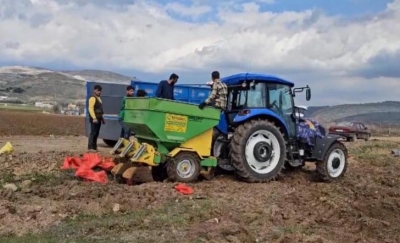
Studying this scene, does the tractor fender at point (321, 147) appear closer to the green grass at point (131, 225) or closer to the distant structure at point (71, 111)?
the green grass at point (131, 225)

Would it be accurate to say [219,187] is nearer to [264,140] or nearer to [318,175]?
[264,140]

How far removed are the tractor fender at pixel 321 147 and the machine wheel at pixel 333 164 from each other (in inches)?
3.9

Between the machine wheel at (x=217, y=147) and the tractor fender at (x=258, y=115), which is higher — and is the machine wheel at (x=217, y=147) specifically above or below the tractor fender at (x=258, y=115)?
below

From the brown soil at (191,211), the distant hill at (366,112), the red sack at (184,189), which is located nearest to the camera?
the brown soil at (191,211)

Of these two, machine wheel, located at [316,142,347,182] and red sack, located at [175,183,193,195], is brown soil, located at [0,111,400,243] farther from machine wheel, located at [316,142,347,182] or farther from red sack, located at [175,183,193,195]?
machine wheel, located at [316,142,347,182]

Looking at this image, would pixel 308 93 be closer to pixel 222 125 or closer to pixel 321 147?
pixel 321 147

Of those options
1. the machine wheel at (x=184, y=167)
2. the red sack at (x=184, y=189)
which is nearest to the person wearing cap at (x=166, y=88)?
the machine wheel at (x=184, y=167)

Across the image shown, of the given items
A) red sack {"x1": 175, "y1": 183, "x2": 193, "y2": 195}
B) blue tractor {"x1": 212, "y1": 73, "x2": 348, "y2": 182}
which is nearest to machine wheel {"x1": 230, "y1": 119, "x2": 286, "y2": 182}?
blue tractor {"x1": 212, "y1": 73, "x2": 348, "y2": 182}

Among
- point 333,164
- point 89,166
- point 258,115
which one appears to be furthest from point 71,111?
point 258,115

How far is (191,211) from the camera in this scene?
8.34 m

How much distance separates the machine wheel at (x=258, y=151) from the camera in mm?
10883

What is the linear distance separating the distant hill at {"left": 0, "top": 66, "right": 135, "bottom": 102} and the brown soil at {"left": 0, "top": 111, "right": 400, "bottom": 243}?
126 metres

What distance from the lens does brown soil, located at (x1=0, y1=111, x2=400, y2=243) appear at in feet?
24.0

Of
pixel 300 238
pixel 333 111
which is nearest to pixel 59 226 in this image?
pixel 300 238
